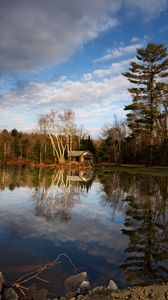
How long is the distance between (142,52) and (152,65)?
225cm

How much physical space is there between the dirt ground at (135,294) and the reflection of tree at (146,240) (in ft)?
2.18

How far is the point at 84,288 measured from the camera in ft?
19.2

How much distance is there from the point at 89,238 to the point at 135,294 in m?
4.52

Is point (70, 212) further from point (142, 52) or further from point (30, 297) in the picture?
point (142, 52)

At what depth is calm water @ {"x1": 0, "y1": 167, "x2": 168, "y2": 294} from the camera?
6.92m

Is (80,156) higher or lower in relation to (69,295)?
higher

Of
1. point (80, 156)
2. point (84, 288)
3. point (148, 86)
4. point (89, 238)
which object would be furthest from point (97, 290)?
point (80, 156)

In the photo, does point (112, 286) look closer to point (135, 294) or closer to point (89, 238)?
point (135, 294)

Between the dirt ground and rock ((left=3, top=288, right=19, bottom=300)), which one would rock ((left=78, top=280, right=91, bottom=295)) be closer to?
the dirt ground

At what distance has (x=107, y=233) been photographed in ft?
34.2

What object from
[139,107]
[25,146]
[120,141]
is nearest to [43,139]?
[25,146]

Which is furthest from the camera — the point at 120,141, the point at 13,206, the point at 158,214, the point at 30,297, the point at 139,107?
the point at 120,141

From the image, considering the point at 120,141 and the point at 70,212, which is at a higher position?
the point at 120,141

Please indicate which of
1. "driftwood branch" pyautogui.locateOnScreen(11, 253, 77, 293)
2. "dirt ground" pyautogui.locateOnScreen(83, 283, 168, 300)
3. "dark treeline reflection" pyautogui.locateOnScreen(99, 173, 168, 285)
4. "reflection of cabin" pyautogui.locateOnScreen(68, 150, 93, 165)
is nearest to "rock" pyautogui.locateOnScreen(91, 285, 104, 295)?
"dirt ground" pyautogui.locateOnScreen(83, 283, 168, 300)
